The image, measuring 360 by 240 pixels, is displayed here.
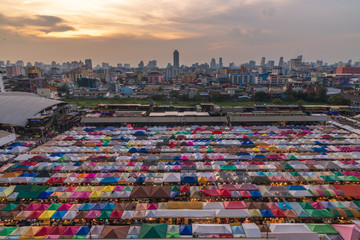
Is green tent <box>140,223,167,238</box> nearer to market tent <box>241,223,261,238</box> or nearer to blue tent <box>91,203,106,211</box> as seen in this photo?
blue tent <box>91,203,106,211</box>

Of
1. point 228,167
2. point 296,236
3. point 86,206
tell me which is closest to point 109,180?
point 86,206

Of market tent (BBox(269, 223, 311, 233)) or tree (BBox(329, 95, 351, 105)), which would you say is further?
tree (BBox(329, 95, 351, 105))

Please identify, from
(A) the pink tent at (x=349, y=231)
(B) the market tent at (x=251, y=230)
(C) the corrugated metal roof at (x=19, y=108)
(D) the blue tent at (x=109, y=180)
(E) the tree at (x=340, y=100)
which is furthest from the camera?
(E) the tree at (x=340, y=100)

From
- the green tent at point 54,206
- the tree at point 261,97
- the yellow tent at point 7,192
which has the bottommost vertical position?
the yellow tent at point 7,192

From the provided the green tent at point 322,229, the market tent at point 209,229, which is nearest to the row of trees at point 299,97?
the green tent at point 322,229

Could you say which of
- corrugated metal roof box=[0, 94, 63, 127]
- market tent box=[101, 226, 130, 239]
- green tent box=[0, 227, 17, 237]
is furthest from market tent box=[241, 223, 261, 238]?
corrugated metal roof box=[0, 94, 63, 127]

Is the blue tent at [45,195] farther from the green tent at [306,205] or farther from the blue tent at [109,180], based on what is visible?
the green tent at [306,205]

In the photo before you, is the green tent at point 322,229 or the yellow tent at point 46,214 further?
the yellow tent at point 46,214
